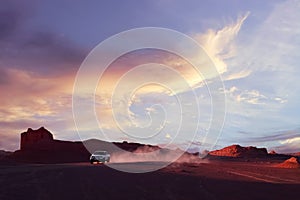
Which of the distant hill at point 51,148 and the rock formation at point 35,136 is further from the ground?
the rock formation at point 35,136

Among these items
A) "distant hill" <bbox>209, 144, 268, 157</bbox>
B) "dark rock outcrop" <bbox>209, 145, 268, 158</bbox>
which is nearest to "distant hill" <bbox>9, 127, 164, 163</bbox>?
"dark rock outcrop" <bbox>209, 145, 268, 158</bbox>

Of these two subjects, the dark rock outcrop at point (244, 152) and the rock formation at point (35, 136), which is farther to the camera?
the dark rock outcrop at point (244, 152)

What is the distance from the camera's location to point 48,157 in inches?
3497

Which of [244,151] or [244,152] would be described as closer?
[244,152]

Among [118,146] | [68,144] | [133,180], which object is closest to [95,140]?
[118,146]

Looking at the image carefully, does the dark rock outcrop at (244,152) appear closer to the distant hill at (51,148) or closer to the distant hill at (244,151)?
the distant hill at (244,151)

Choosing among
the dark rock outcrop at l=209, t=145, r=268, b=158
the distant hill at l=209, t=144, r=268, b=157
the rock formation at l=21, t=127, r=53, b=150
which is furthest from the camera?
the distant hill at l=209, t=144, r=268, b=157

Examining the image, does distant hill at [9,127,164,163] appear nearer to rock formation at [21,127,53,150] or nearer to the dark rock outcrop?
rock formation at [21,127,53,150]

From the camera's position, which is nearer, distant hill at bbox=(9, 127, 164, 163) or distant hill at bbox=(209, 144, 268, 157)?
distant hill at bbox=(9, 127, 164, 163)

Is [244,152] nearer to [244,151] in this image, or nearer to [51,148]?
[244,151]

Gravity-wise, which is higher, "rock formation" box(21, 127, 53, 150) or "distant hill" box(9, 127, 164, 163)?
"rock formation" box(21, 127, 53, 150)

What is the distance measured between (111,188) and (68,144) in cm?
8829

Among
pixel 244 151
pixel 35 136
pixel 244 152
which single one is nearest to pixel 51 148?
pixel 35 136

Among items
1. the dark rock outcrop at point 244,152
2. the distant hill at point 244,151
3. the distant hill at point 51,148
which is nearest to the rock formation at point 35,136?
the distant hill at point 51,148
